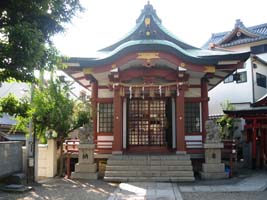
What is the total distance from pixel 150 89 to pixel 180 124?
2263 mm

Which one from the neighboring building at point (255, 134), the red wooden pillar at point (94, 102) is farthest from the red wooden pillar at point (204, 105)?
the red wooden pillar at point (94, 102)

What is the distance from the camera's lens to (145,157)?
15.5 meters

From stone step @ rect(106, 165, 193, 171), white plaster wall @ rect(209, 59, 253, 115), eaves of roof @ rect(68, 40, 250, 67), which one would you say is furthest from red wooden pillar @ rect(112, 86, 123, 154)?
white plaster wall @ rect(209, 59, 253, 115)

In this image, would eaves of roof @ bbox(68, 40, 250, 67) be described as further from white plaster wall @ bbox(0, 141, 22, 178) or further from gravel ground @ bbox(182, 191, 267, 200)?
gravel ground @ bbox(182, 191, 267, 200)

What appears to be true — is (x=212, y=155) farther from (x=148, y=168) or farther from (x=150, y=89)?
(x=150, y=89)

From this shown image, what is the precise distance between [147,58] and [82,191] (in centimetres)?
685

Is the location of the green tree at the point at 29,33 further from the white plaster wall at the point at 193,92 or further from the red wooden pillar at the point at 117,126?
the white plaster wall at the point at 193,92

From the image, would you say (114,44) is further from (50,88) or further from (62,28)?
(62,28)

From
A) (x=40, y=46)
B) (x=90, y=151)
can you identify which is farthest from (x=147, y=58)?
(x=40, y=46)

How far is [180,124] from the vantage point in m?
16.1

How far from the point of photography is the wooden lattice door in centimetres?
1788

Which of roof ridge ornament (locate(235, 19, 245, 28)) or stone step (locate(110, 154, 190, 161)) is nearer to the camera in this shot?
stone step (locate(110, 154, 190, 161))

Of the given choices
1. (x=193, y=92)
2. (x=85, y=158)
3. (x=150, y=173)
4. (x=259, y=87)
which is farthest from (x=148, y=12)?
(x=259, y=87)

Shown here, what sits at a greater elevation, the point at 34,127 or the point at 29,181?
the point at 34,127
